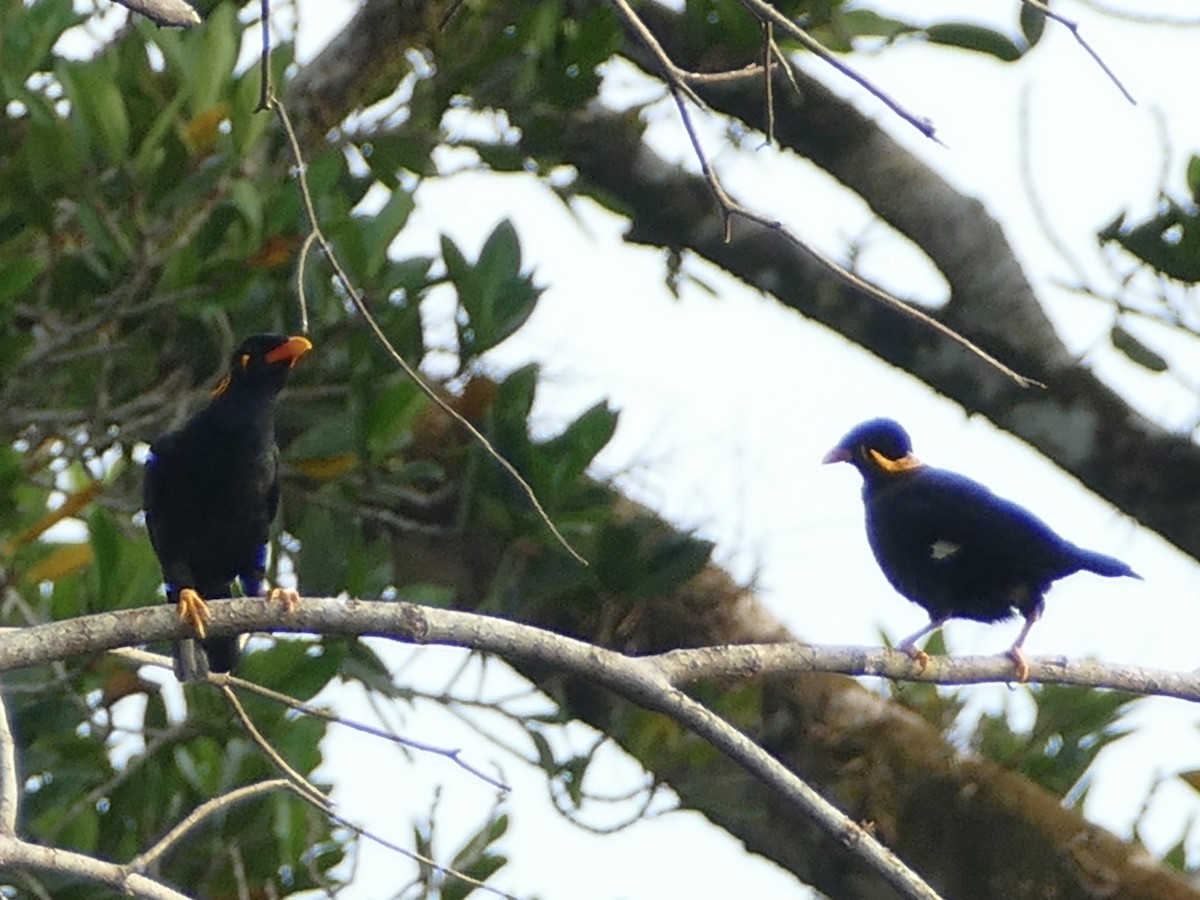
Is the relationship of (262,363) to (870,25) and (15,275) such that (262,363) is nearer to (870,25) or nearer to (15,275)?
(15,275)

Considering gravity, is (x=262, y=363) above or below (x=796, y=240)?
above

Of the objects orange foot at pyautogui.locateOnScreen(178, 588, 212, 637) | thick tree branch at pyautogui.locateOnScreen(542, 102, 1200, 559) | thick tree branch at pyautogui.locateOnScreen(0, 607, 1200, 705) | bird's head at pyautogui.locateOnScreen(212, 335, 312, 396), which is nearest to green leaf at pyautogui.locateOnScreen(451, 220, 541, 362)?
bird's head at pyautogui.locateOnScreen(212, 335, 312, 396)

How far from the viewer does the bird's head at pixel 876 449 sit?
498 centimetres

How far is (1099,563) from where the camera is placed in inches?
177

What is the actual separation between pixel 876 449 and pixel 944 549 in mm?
517

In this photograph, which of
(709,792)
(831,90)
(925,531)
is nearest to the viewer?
(925,531)

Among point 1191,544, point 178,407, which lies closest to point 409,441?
point 178,407

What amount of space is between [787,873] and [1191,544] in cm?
154

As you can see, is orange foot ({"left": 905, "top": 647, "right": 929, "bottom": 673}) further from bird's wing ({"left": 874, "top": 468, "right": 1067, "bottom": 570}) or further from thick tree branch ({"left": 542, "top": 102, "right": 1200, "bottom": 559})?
thick tree branch ({"left": 542, "top": 102, "right": 1200, "bottom": 559})

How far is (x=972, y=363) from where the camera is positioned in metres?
5.67

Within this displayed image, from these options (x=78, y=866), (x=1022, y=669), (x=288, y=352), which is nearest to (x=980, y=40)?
(x=288, y=352)

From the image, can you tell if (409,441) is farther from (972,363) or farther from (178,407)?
(972,363)

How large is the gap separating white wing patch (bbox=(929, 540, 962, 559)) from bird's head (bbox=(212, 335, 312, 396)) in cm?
162

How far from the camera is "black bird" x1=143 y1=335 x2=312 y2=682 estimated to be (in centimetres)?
435
